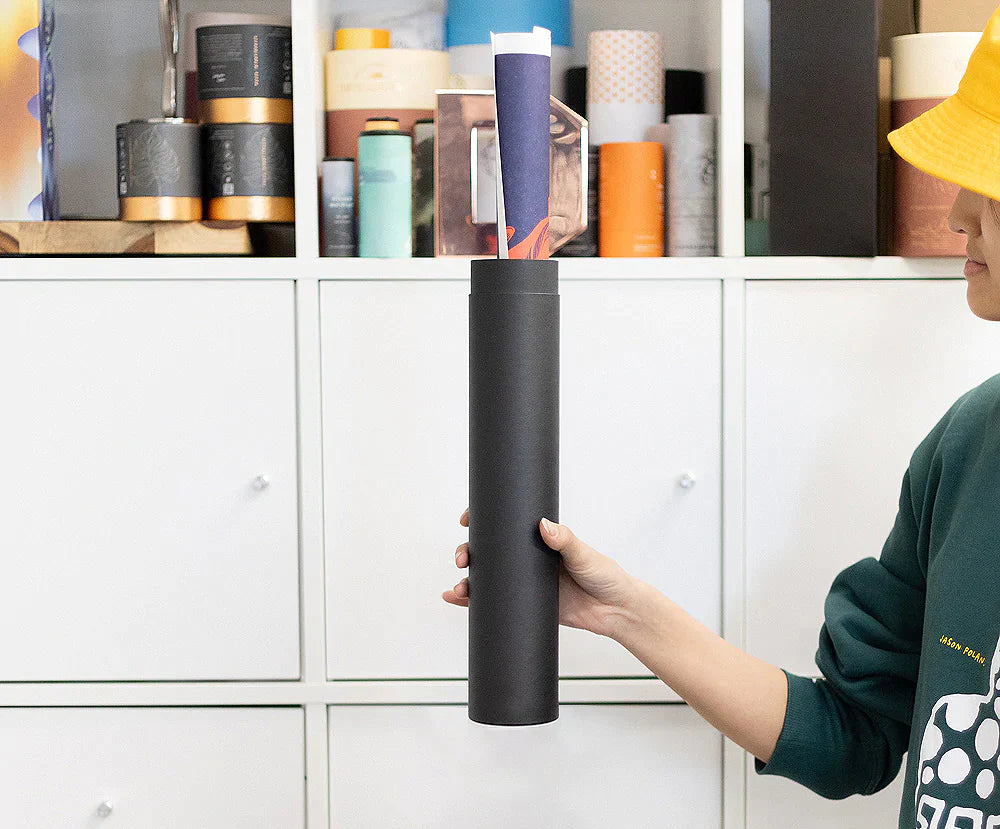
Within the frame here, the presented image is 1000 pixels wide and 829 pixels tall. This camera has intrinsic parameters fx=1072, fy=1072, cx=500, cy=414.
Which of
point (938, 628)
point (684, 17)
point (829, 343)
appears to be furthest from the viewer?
point (684, 17)

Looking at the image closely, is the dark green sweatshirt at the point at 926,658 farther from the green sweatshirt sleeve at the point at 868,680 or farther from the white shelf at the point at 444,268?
the white shelf at the point at 444,268

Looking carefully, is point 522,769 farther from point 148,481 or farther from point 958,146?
point 958,146

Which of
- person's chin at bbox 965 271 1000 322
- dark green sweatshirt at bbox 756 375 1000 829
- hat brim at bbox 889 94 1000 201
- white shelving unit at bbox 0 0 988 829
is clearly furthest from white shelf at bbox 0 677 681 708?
hat brim at bbox 889 94 1000 201

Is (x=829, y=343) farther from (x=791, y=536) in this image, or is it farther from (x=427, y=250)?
(x=427, y=250)

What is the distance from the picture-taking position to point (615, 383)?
1.26 meters

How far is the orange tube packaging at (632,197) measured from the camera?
1268 mm

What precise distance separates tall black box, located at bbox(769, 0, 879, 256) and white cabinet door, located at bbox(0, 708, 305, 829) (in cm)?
83

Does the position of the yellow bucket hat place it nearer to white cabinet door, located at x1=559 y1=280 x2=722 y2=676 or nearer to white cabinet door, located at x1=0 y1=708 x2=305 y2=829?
white cabinet door, located at x1=559 y1=280 x2=722 y2=676

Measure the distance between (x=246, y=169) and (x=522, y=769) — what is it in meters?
0.78

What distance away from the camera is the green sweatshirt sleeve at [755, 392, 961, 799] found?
930mm

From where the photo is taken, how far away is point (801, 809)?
129 centimetres

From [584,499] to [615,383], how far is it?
142 mm

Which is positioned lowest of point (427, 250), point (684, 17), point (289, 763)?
point (289, 763)

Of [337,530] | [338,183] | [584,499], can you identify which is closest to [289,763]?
[337,530]
